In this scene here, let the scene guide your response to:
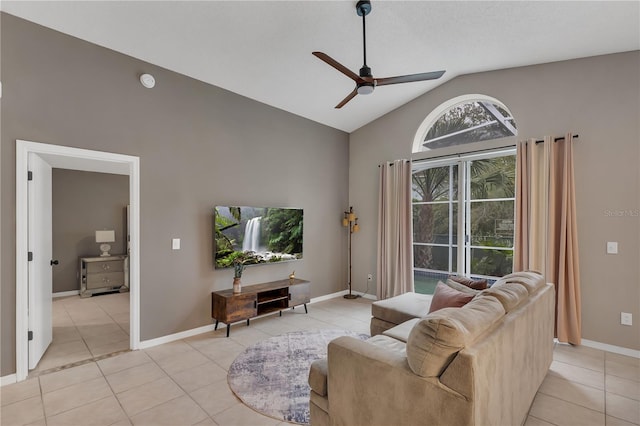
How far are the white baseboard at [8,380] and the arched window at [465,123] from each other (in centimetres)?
532

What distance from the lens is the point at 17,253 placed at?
2.69 meters

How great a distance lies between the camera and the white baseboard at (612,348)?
3.21 metres

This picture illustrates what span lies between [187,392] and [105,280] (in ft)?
14.7

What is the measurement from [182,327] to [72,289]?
3683 millimetres

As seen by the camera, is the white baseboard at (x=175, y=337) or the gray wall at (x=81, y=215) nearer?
the white baseboard at (x=175, y=337)

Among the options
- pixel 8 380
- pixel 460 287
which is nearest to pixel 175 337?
pixel 8 380

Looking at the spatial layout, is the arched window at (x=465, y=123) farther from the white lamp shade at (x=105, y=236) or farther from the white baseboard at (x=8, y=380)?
the white lamp shade at (x=105, y=236)

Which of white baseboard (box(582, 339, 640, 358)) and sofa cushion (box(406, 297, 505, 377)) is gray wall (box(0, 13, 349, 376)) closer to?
sofa cushion (box(406, 297, 505, 377))

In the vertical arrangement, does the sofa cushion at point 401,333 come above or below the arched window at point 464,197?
below

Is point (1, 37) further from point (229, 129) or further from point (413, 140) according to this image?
point (413, 140)

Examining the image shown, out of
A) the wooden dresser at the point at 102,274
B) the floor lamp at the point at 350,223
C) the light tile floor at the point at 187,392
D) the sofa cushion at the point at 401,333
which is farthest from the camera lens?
the wooden dresser at the point at 102,274

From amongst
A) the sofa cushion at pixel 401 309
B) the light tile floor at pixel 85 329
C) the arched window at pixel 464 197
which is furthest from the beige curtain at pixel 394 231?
the light tile floor at pixel 85 329

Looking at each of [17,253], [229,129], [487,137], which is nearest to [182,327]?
[17,253]

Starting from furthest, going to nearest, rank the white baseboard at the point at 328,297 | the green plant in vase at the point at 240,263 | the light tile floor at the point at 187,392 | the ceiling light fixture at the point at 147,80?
1. the white baseboard at the point at 328,297
2. the green plant in vase at the point at 240,263
3. the ceiling light fixture at the point at 147,80
4. the light tile floor at the point at 187,392
